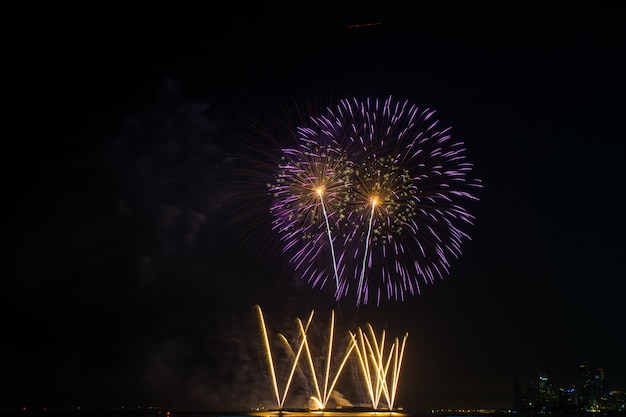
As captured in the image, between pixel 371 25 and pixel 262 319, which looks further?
pixel 262 319

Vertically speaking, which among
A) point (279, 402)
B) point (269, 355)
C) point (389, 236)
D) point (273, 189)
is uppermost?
point (273, 189)

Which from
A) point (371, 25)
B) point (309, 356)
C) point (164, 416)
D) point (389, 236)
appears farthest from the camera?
point (164, 416)

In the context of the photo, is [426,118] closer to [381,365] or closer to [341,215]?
[341,215]

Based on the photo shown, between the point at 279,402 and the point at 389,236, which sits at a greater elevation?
the point at 389,236

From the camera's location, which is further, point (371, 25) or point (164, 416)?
point (164, 416)

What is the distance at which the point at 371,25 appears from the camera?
31328 millimetres

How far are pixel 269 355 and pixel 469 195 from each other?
25.1 m

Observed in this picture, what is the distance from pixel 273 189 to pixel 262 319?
1900 centimetres

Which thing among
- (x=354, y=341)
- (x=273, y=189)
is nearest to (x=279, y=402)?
(x=354, y=341)

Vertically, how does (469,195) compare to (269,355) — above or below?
above

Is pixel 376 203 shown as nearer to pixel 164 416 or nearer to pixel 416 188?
pixel 416 188

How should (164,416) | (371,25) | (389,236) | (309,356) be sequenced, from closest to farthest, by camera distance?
(371,25) < (389,236) < (309,356) < (164,416)

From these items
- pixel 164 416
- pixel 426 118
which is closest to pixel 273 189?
pixel 426 118

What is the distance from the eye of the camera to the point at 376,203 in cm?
3547
